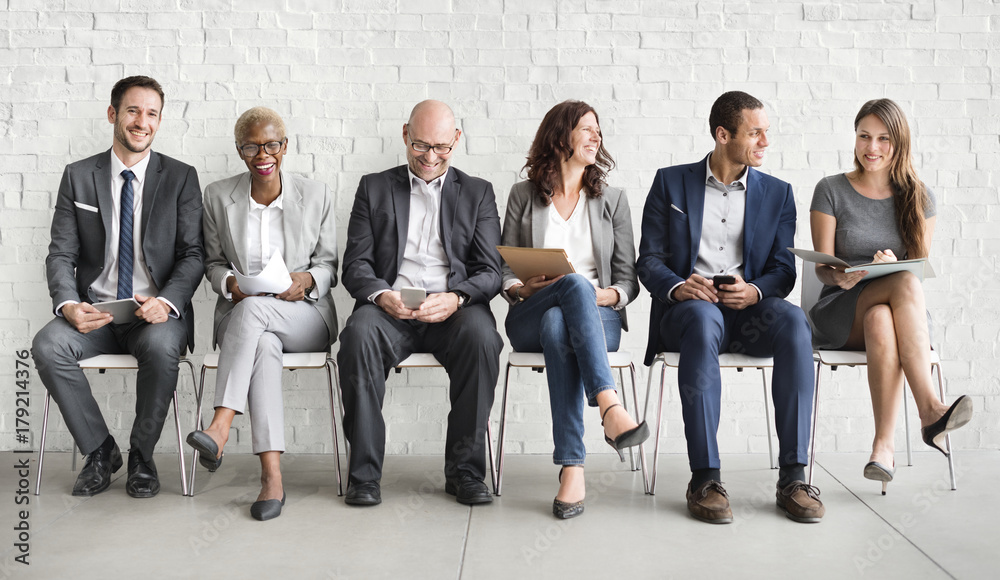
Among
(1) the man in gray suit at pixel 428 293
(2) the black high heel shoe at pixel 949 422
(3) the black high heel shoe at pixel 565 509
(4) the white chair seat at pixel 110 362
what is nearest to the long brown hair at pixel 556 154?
(1) the man in gray suit at pixel 428 293

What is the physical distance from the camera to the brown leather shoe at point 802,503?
2488mm

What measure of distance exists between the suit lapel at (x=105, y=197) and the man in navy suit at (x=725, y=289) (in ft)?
6.66

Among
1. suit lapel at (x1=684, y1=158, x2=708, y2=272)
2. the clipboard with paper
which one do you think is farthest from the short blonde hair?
the clipboard with paper

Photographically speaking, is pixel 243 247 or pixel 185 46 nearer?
pixel 243 247

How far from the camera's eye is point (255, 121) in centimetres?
310

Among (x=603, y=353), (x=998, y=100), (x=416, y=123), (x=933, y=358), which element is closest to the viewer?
(x=603, y=353)

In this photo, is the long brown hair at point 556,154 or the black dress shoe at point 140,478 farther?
the long brown hair at point 556,154

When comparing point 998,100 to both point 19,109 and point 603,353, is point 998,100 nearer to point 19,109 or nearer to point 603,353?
point 603,353

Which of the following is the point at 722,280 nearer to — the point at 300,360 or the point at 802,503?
the point at 802,503

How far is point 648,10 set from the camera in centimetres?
352

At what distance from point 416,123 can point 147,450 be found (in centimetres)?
151

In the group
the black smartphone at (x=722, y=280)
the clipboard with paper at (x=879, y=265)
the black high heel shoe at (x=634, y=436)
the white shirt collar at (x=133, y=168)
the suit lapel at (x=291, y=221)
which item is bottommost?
the black high heel shoe at (x=634, y=436)

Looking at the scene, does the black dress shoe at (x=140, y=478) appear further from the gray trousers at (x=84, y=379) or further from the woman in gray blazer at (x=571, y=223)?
the woman in gray blazer at (x=571, y=223)

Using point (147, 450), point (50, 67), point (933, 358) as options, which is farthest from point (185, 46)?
point (933, 358)
